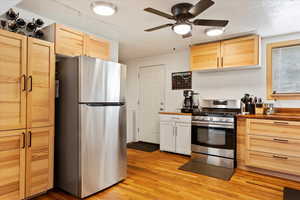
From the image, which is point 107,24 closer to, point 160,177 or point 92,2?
point 92,2

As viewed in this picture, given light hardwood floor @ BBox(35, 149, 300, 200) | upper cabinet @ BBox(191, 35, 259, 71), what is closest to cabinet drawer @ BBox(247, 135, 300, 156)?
light hardwood floor @ BBox(35, 149, 300, 200)

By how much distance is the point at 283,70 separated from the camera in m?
3.18

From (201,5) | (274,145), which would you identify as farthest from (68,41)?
(274,145)

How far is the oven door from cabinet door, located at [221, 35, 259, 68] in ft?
3.88

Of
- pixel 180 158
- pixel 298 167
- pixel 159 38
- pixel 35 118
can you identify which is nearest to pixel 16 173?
pixel 35 118

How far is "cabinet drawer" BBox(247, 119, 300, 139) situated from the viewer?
8.27ft

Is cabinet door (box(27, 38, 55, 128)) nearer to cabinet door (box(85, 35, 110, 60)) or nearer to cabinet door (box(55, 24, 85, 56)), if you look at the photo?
cabinet door (box(55, 24, 85, 56))

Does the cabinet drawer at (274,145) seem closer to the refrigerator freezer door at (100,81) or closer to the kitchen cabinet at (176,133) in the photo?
the kitchen cabinet at (176,133)

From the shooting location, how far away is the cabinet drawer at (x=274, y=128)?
2521 mm

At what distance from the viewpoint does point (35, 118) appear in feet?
6.60

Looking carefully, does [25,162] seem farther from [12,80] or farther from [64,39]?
[64,39]

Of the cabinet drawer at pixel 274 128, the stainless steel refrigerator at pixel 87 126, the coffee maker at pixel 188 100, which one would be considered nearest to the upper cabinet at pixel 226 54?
the coffee maker at pixel 188 100

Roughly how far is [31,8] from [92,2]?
0.87 m

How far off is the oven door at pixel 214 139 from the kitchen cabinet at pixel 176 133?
15 cm
